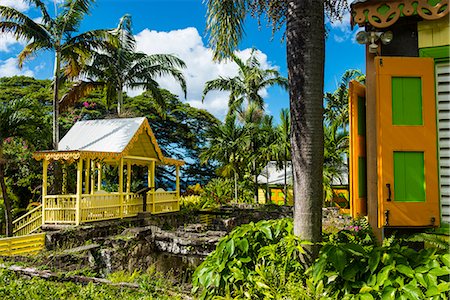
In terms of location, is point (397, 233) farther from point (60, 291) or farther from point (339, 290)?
point (60, 291)

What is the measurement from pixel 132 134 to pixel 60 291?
942 centimetres

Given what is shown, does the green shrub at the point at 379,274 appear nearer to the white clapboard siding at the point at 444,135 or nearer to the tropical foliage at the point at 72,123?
the white clapboard siding at the point at 444,135

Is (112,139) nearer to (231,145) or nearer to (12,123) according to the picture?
(12,123)

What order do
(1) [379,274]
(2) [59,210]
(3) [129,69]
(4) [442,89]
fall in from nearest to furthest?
(1) [379,274]
(4) [442,89]
(2) [59,210]
(3) [129,69]

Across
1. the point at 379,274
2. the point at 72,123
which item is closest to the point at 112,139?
the point at 72,123

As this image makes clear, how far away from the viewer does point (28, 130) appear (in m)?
11.1

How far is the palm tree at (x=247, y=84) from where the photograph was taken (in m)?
25.6

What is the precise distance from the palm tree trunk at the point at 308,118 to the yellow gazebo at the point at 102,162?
9.25m

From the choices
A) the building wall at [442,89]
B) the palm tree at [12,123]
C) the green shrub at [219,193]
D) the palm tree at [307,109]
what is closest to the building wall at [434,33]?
the building wall at [442,89]

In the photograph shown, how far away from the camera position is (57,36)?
46.9 ft

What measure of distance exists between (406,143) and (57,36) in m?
13.4

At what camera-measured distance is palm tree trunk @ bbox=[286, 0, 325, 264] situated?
4.29 meters

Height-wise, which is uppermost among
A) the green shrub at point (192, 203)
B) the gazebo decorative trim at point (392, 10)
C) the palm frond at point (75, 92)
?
the palm frond at point (75, 92)

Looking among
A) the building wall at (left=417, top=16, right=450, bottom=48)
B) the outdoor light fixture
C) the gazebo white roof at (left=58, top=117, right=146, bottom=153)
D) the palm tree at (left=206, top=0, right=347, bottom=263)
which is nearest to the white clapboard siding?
the building wall at (left=417, top=16, right=450, bottom=48)
